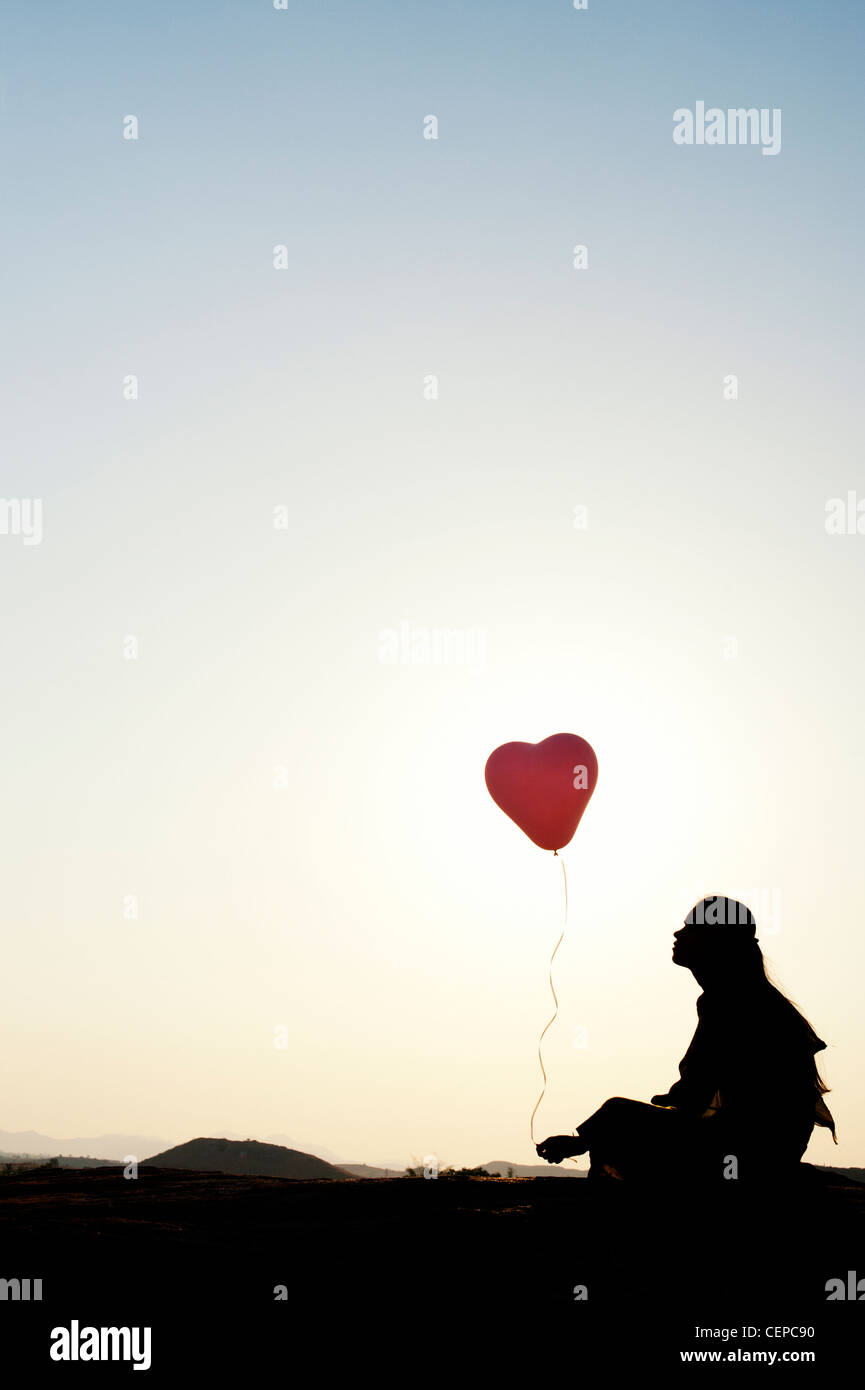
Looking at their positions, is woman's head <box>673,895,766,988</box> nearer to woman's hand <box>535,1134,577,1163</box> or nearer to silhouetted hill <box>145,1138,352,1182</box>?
woman's hand <box>535,1134,577,1163</box>

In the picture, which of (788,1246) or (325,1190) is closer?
(788,1246)

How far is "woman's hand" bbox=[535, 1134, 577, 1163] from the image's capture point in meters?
7.65

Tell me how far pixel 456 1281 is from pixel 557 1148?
45.8 inches

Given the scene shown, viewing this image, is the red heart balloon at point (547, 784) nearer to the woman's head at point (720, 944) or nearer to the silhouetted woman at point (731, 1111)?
the woman's head at point (720, 944)

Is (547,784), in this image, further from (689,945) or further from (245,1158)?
(245,1158)

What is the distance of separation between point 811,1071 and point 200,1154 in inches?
786

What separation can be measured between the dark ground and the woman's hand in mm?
431

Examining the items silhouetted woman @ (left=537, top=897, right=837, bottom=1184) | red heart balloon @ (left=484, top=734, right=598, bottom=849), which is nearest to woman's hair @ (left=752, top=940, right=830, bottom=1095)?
silhouetted woman @ (left=537, top=897, right=837, bottom=1184)

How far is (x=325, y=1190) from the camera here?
976 centimetres

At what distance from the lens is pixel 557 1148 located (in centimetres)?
768

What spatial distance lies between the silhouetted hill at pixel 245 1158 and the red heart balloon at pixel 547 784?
43.4 feet
